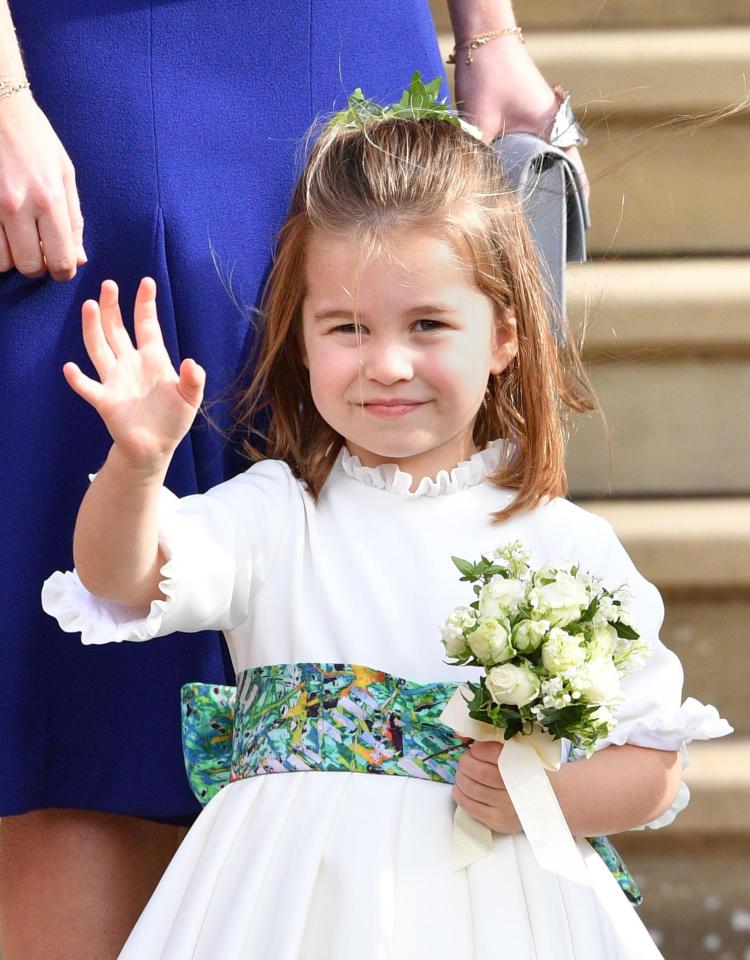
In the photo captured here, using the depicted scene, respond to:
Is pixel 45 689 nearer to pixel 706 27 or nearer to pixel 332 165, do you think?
pixel 332 165

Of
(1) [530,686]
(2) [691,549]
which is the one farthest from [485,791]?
(2) [691,549]

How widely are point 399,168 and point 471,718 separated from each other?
0.66m

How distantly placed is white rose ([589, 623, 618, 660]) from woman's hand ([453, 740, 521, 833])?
0.15m

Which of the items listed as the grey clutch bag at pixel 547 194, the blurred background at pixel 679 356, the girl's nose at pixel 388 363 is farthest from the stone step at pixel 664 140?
the girl's nose at pixel 388 363

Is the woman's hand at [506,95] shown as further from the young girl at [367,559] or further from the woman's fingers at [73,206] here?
the woman's fingers at [73,206]

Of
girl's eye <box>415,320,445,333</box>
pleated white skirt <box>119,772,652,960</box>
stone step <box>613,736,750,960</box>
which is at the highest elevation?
girl's eye <box>415,320,445,333</box>

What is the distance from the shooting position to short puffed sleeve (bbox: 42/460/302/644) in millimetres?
1372

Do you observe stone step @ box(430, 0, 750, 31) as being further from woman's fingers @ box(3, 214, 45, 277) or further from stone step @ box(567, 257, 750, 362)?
woman's fingers @ box(3, 214, 45, 277)

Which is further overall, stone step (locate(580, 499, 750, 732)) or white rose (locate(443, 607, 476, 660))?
stone step (locate(580, 499, 750, 732))

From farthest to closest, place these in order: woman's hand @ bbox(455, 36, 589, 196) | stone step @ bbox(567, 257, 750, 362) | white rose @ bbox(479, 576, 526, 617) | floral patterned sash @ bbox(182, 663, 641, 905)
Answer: stone step @ bbox(567, 257, 750, 362) < woman's hand @ bbox(455, 36, 589, 196) < floral patterned sash @ bbox(182, 663, 641, 905) < white rose @ bbox(479, 576, 526, 617)

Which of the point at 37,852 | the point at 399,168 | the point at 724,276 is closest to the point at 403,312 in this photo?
the point at 399,168

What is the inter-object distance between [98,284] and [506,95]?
68 centimetres

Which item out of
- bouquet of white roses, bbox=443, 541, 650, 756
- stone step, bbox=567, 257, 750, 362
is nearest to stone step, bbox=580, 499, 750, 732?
stone step, bbox=567, 257, 750, 362

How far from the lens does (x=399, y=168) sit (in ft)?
5.27
